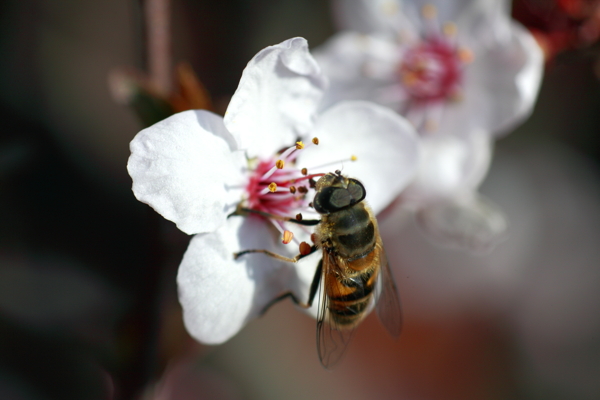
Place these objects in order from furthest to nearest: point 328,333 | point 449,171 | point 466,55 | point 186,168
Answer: point 466,55 → point 449,171 → point 328,333 → point 186,168

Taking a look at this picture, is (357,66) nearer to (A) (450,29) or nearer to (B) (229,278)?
(A) (450,29)

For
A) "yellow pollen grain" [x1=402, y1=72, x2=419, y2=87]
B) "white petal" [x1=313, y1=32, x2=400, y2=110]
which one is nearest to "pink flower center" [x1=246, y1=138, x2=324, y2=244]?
"white petal" [x1=313, y1=32, x2=400, y2=110]

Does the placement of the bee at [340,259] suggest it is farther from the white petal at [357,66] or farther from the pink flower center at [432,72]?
the pink flower center at [432,72]

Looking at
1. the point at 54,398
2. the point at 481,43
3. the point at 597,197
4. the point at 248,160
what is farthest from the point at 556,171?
the point at 54,398

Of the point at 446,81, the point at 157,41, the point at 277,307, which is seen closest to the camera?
the point at 157,41

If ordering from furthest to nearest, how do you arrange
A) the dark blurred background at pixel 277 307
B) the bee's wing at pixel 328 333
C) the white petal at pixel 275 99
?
the dark blurred background at pixel 277 307 < the bee's wing at pixel 328 333 < the white petal at pixel 275 99

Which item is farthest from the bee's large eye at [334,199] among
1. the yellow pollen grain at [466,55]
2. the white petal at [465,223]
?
the yellow pollen grain at [466,55]

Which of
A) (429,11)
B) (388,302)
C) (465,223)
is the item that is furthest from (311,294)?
(429,11)
